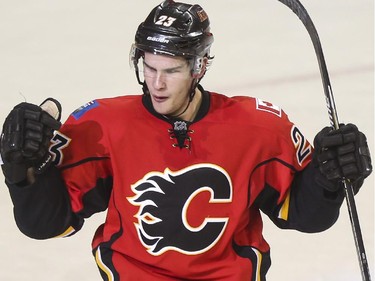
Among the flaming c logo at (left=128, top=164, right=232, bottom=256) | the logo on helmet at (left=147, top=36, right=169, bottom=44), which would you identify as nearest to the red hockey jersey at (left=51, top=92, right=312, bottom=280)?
the flaming c logo at (left=128, top=164, right=232, bottom=256)

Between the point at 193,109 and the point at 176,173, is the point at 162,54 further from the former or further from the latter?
the point at 176,173

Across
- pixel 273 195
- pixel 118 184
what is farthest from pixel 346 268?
pixel 118 184

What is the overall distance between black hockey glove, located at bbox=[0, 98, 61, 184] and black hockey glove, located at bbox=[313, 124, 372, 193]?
69 cm

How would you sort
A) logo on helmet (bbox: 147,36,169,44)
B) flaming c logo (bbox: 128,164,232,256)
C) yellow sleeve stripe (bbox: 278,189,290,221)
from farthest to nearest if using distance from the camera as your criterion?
1. yellow sleeve stripe (bbox: 278,189,290,221)
2. flaming c logo (bbox: 128,164,232,256)
3. logo on helmet (bbox: 147,36,169,44)

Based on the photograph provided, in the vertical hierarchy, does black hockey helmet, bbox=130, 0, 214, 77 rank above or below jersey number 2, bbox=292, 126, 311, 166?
above

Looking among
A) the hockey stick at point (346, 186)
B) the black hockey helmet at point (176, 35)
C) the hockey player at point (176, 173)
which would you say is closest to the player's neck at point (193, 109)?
the hockey player at point (176, 173)

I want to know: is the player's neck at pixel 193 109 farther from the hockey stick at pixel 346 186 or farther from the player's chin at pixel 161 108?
the hockey stick at pixel 346 186

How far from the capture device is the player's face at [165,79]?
2807 millimetres

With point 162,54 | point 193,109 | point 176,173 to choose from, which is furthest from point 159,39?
point 176,173

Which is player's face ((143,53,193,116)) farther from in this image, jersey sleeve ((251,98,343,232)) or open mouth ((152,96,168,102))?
jersey sleeve ((251,98,343,232))

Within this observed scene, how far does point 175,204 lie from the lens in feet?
9.58

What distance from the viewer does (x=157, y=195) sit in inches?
115

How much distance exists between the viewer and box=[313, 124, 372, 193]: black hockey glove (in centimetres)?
277

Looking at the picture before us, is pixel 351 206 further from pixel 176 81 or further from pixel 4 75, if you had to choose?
pixel 4 75
